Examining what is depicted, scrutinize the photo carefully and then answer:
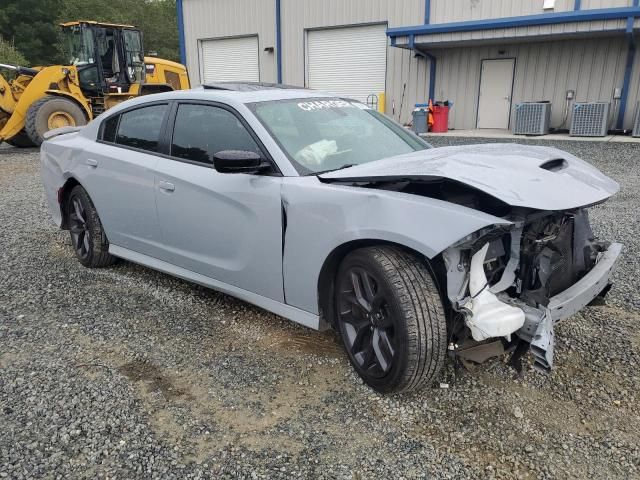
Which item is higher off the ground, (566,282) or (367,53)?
(367,53)

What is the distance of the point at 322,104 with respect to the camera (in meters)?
3.74

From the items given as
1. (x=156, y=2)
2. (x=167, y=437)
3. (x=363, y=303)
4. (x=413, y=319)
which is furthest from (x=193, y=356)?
(x=156, y=2)

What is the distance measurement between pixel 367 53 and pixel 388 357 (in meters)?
18.1

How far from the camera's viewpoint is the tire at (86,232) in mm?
4598

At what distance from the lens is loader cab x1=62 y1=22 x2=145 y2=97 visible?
45.4 ft

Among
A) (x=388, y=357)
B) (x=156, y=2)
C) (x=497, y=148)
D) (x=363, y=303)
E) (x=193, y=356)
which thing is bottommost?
(x=193, y=356)

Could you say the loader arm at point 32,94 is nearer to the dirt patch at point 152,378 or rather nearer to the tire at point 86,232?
the tire at point 86,232

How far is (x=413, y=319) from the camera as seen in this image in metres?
2.48

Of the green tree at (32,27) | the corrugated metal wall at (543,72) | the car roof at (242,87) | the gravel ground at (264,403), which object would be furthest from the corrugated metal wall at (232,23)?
the green tree at (32,27)

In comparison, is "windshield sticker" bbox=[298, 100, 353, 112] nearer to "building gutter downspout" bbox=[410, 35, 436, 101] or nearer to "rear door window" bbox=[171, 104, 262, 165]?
"rear door window" bbox=[171, 104, 262, 165]

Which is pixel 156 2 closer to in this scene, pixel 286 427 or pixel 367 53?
pixel 367 53

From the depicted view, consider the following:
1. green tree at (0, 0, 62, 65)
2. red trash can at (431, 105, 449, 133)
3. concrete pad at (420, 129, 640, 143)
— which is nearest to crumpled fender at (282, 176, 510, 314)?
concrete pad at (420, 129, 640, 143)

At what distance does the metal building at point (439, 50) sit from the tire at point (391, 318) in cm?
1371

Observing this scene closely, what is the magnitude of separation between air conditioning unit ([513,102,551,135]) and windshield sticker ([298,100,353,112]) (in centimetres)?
1306
